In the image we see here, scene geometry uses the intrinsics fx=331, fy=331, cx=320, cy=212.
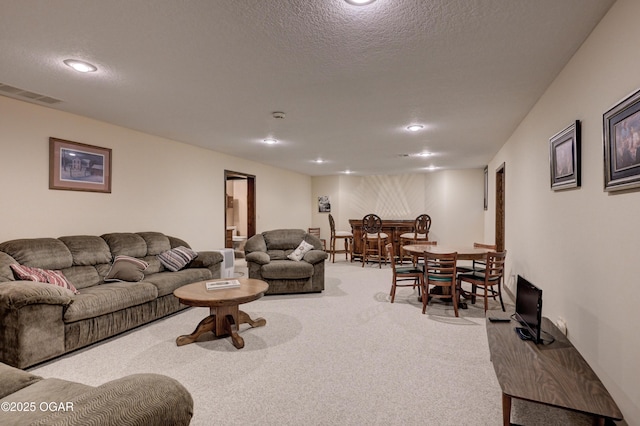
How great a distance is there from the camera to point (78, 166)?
159 inches

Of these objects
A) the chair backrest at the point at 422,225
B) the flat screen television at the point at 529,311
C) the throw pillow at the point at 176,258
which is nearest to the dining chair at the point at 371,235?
the chair backrest at the point at 422,225

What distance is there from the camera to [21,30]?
7.06 ft

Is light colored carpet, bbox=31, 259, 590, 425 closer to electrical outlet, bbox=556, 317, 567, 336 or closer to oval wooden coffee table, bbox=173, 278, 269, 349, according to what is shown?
oval wooden coffee table, bbox=173, 278, 269, 349

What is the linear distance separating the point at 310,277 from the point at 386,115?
2.57 metres

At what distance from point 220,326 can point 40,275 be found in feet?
5.57

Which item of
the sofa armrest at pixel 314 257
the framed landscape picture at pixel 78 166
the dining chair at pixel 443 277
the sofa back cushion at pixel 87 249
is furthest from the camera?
the sofa armrest at pixel 314 257

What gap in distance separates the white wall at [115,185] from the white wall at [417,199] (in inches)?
130

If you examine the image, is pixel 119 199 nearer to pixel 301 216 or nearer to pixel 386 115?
pixel 386 115

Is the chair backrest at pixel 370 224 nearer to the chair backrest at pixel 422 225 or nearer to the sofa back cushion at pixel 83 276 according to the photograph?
the chair backrest at pixel 422 225

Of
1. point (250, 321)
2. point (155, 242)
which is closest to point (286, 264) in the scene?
point (250, 321)

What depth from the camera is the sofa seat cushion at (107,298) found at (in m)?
2.90

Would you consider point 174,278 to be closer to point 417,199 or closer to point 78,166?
point 78,166

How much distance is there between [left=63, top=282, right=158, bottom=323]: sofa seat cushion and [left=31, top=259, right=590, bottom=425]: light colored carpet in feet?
1.07

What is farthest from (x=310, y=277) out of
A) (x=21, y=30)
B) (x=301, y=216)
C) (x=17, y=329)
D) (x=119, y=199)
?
(x=301, y=216)
